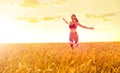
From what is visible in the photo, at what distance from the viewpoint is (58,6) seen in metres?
3.23

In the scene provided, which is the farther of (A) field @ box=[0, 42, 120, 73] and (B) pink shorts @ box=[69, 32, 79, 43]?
(B) pink shorts @ box=[69, 32, 79, 43]

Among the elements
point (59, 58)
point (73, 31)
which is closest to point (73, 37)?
point (73, 31)

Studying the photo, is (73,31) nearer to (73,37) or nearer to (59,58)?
(73,37)

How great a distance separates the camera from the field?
116 inches

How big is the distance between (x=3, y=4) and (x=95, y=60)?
3.99 ft

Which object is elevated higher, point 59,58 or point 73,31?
point 73,31

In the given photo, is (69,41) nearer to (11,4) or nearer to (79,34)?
(79,34)

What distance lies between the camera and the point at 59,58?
3.08 metres

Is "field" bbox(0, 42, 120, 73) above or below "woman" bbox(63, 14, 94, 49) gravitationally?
below

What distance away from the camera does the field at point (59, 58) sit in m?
2.94

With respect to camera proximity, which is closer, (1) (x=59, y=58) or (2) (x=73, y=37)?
(1) (x=59, y=58)

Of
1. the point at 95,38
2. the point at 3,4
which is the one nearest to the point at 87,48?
the point at 95,38

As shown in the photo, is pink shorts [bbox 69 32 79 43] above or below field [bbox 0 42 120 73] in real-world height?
above

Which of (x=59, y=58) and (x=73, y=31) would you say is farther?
(x=73, y=31)
